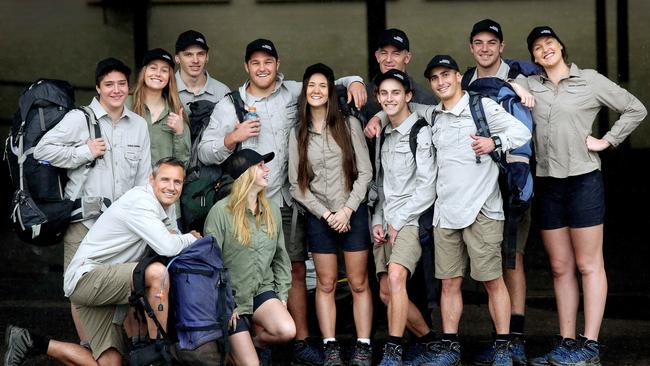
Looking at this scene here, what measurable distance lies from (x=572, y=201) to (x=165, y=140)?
7.77 ft

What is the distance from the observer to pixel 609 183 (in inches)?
490

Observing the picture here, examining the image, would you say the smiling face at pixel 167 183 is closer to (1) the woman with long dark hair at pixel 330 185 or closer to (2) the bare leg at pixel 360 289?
(1) the woman with long dark hair at pixel 330 185

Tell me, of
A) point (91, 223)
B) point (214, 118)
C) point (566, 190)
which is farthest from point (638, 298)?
point (91, 223)

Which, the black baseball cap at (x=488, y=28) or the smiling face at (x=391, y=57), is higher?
the black baseball cap at (x=488, y=28)

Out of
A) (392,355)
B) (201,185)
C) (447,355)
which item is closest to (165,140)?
(201,185)

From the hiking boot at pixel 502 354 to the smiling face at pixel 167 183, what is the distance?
2007mm

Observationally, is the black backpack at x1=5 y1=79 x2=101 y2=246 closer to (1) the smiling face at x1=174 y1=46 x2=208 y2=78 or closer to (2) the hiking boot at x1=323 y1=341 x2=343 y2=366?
(1) the smiling face at x1=174 y1=46 x2=208 y2=78

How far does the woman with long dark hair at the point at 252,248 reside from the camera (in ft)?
24.9

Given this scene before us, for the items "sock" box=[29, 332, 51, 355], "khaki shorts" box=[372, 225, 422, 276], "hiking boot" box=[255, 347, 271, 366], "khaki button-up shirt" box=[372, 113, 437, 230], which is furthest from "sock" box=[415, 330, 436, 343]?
"sock" box=[29, 332, 51, 355]

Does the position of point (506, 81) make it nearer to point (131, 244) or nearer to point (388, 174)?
→ point (388, 174)

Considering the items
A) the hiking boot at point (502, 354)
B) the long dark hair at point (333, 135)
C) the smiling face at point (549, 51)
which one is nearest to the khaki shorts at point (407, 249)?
the long dark hair at point (333, 135)

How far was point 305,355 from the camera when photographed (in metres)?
8.07

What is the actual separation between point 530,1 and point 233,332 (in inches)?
220

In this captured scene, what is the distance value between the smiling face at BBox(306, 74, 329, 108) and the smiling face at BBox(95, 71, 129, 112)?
1.05 meters
